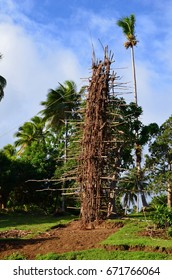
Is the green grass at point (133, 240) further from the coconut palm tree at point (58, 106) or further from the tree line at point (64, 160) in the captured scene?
the coconut palm tree at point (58, 106)

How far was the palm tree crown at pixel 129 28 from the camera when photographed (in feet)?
92.4

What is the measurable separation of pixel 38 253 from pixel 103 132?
225 inches

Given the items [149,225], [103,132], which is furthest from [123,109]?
[149,225]

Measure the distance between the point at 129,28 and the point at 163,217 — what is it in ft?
65.0

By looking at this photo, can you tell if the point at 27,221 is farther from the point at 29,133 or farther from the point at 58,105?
the point at 29,133

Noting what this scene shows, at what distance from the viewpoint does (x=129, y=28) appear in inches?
1110

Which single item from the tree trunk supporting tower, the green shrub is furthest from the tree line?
the green shrub

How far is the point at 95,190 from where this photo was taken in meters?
13.4

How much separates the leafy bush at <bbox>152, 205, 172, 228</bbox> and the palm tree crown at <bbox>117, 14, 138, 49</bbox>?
759 inches

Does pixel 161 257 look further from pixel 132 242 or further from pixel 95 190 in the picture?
pixel 95 190

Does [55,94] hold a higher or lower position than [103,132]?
higher

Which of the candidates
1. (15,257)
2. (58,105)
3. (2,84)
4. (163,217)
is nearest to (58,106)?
(58,105)

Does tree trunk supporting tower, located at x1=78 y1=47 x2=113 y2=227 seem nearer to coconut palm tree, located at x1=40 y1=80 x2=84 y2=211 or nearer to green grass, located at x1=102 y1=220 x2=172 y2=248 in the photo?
green grass, located at x1=102 y1=220 x2=172 y2=248
